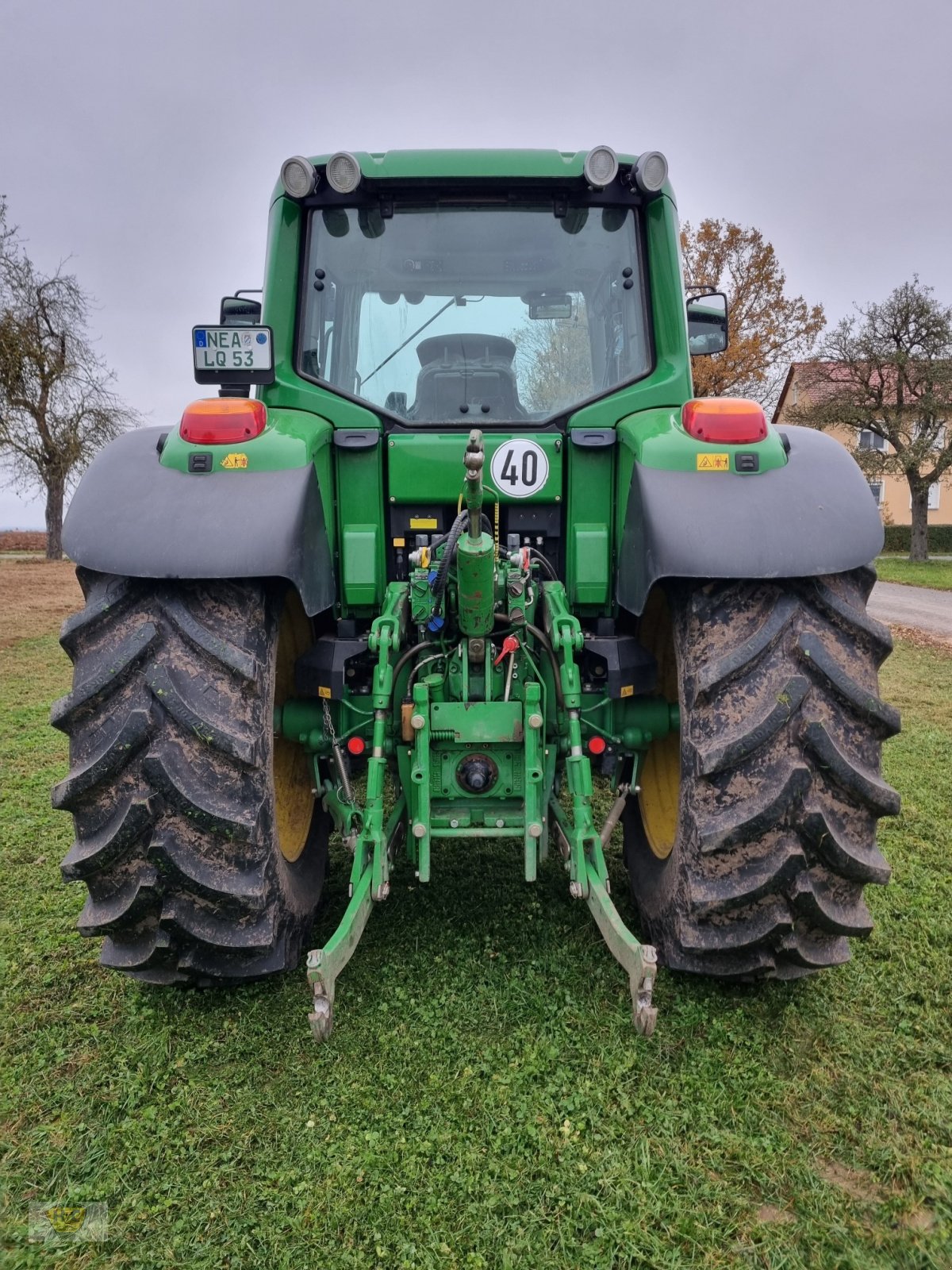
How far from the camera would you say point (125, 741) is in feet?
7.22

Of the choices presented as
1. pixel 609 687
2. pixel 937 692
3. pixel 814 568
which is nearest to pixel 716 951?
pixel 609 687

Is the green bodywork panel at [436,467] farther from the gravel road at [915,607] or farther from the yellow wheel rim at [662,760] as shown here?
the gravel road at [915,607]

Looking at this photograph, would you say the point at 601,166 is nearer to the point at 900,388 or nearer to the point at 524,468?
the point at 524,468

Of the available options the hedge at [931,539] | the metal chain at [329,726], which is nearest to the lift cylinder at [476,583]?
the metal chain at [329,726]

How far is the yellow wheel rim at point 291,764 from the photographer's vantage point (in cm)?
293

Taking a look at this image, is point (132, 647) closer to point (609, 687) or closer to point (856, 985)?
point (609, 687)

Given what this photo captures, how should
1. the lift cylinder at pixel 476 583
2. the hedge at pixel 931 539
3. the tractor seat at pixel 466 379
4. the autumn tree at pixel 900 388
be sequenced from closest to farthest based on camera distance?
the lift cylinder at pixel 476 583, the tractor seat at pixel 466 379, the autumn tree at pixel 900 388, the hedge at pixel 931 539

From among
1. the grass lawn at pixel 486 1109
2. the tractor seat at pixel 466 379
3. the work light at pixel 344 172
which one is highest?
the work light at pixel 344 172

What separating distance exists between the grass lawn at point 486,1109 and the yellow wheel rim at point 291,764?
1.16 feet

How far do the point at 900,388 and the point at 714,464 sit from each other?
83.2 feet

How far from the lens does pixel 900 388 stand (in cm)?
2433

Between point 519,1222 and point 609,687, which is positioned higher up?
point 609,687

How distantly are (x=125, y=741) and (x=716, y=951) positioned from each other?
165cm

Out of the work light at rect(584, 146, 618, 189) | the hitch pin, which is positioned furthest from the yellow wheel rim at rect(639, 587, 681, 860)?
the work light at rect(584, 146, 618, 189)
